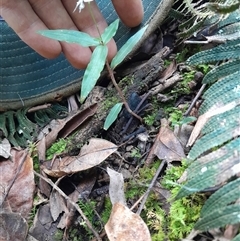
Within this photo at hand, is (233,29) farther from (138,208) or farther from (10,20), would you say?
(10,20)

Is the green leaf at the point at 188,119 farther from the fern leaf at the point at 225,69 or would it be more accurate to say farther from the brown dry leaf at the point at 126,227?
the brown dry leaf at the point at 126,227

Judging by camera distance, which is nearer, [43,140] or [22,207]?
[22,207]

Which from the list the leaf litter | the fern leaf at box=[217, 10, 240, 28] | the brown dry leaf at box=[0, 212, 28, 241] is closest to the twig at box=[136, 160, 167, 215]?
the leaf litter

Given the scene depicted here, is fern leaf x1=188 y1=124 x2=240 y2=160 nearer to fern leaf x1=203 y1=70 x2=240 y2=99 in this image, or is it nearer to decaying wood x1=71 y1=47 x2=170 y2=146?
fern leaf x1=203 y1=70 x2=240 y2=99

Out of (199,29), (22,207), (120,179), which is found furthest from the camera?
(199,29)

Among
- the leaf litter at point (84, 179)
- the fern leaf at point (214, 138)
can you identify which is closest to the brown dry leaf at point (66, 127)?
the leaf litter at point (84, 179)

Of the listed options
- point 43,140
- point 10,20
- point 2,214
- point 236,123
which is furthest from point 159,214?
point 10,20
